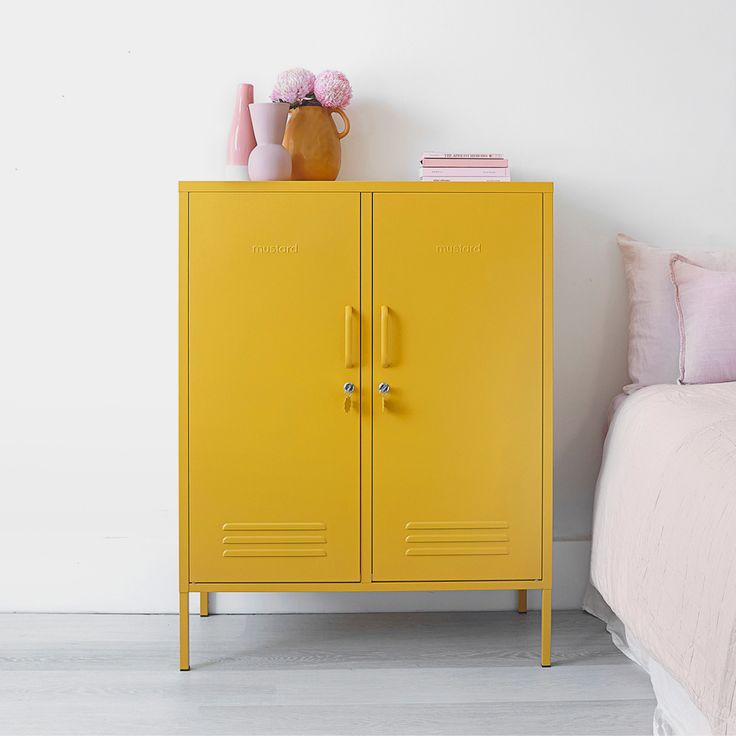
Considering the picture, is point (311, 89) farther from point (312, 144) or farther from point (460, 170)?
point (460, 170)

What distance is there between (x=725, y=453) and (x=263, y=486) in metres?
1.10

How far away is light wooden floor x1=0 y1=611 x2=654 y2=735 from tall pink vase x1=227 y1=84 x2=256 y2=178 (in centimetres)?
132

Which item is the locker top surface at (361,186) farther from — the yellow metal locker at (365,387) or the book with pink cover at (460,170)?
the book with pink cover at (460,170)

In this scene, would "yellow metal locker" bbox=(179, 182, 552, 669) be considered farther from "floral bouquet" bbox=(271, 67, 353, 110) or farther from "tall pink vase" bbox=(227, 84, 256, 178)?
"floral bouquet" bbox=(271, 67, 353, 110)

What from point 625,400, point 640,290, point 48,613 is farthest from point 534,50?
point 48,613

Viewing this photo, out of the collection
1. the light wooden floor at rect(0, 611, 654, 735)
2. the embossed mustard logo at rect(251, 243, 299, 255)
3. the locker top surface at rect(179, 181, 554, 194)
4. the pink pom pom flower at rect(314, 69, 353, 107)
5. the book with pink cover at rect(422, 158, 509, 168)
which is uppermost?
the pink pom pom flower at rect(314, 69, 353, 107)

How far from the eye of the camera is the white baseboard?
8.23 ft

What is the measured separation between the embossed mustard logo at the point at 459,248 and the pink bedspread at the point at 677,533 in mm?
588

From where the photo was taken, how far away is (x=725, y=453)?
1.59 meters

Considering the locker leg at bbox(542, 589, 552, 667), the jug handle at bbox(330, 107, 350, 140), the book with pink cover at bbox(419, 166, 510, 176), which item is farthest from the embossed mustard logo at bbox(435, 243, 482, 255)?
the locker leg at bbox(542, 589, 552, 667)

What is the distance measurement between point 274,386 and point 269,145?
25.2 inches

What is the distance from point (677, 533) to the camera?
1.66 m

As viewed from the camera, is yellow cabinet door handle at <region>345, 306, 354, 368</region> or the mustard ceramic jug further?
the mustard ceramic jug

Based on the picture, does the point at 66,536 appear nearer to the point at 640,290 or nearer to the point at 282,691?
the point at 282,691
